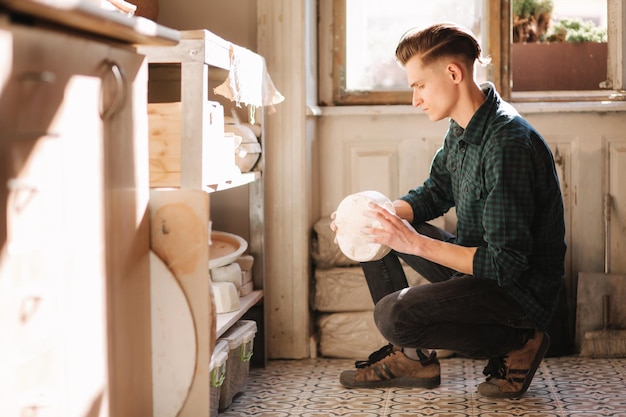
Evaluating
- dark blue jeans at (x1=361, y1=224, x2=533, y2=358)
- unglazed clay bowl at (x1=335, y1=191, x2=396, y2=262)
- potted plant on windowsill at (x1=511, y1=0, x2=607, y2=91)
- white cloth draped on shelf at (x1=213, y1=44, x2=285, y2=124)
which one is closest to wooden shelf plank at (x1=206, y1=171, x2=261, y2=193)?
white cloth draped on shelf at (x1=213, y1=44, x2=285, y2=124)

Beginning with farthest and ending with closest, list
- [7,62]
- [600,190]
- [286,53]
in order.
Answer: [600,190] < [286,53] < [7,62]

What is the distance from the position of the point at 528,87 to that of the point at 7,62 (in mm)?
3411

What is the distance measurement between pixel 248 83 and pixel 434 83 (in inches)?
24.9

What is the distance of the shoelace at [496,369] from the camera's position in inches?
121

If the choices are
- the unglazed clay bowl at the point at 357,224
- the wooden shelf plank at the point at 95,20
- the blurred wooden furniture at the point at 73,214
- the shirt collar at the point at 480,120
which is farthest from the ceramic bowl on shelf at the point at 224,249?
the wooden shelf plank at the point at 95,20

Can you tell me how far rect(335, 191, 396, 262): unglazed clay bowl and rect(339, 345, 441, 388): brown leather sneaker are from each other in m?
0.48

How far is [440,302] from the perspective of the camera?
112 inches

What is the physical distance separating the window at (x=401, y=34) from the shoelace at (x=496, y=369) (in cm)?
133

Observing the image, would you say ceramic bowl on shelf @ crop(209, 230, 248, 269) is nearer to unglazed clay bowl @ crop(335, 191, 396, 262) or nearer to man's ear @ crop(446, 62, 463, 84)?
unglazed clay bowl @ crop(335, 191, 396, 262)

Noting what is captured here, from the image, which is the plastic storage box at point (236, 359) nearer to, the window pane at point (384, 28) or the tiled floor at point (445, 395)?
the tiled floor at point (445, 395)

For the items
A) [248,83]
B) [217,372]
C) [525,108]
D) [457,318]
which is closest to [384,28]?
[525,108]

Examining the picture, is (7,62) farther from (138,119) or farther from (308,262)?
(308,262)

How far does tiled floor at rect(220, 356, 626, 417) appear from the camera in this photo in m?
2.96

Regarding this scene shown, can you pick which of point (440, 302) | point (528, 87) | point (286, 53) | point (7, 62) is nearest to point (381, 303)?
point (440, 302)
